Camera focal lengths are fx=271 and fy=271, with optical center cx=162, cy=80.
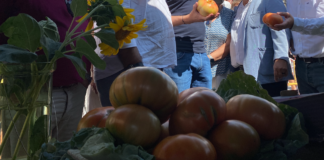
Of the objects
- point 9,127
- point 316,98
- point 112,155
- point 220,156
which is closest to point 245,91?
point 316,98

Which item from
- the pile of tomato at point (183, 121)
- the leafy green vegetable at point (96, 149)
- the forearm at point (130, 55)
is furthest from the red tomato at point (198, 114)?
the forearm at point (130, 55)

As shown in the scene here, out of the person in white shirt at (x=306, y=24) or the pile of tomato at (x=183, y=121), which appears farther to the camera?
the person in white shirt at (x=306, y=24)

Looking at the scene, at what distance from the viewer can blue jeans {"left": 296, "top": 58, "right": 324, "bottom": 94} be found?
6.09 ft

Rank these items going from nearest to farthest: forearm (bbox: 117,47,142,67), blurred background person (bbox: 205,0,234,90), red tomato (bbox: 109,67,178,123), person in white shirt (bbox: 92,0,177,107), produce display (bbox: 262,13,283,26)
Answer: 1. red tomato (bbox: 109,67,178,123)
2. forearm (bbox: 117,47,142,67)
3. person in white shirt (bbox: 92,0,177,107)
4. produce display (bbox: 262,13,283,26)
5. blurred background person (bbox: 205,0,234,90)

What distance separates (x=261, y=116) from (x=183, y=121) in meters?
0.16

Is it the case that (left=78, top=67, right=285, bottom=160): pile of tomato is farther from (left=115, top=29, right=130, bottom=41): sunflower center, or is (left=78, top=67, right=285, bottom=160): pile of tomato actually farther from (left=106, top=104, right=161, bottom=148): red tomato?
(left=115, top=29, right=130, bottom=41): sunflower center

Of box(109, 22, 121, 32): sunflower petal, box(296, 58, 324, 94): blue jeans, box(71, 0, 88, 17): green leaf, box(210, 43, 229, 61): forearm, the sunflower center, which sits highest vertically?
box(71, 0, 88, 17): green leaf

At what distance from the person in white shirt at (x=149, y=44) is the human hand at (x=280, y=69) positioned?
33.7 inches

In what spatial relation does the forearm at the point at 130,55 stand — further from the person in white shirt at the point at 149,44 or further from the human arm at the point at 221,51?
the human arm at the point at 221,51

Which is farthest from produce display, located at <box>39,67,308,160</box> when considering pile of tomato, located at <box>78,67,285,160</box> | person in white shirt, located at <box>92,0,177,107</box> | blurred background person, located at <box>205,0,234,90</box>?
blurred background person, located at <box>205,0,234,90</box>

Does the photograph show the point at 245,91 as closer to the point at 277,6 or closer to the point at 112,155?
the point at 112,155

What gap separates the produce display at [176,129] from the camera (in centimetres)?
43

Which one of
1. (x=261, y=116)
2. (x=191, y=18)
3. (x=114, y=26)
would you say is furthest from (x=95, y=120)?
(x=191, y=18)

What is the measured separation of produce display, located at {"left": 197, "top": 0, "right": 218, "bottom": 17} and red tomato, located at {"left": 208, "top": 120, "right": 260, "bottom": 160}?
1.40 metres
